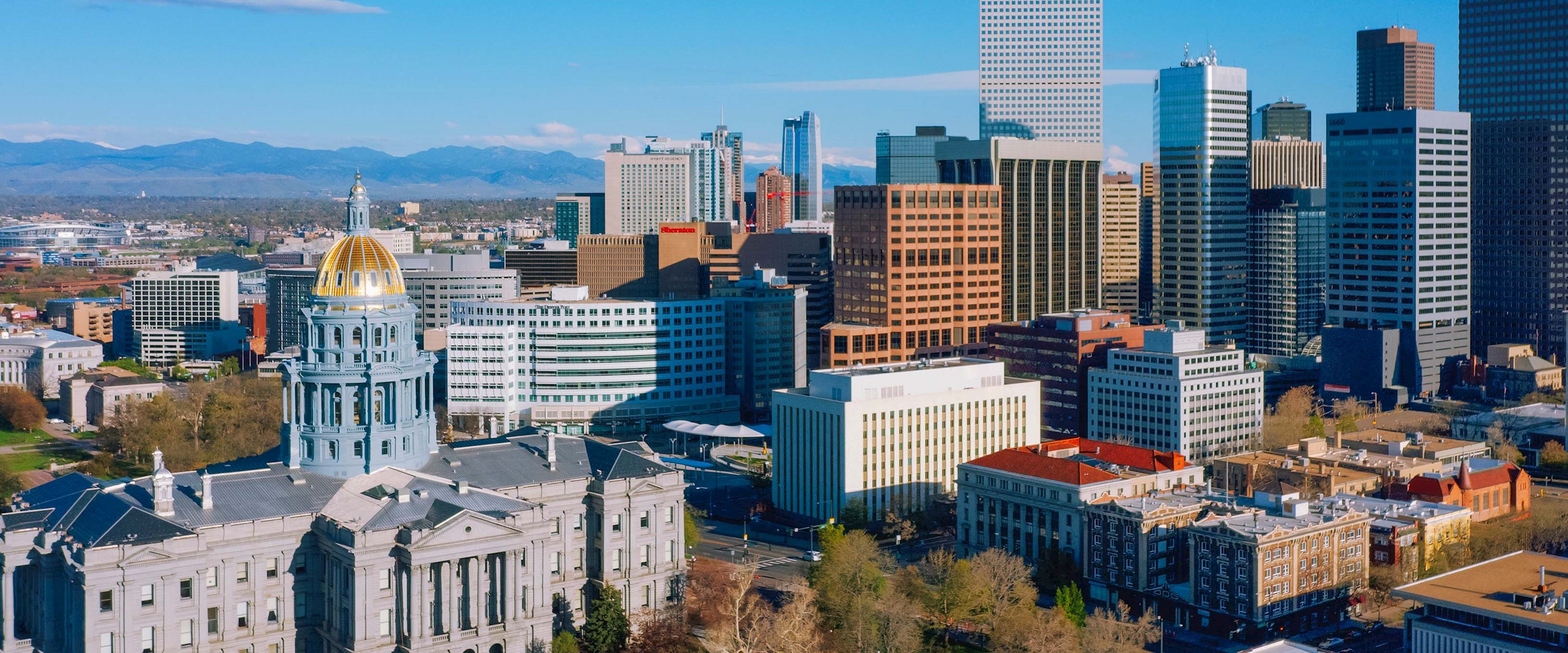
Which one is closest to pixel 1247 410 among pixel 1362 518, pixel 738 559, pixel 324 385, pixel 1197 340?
pixel 1197 340

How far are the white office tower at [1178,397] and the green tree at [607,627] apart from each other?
85235 mm

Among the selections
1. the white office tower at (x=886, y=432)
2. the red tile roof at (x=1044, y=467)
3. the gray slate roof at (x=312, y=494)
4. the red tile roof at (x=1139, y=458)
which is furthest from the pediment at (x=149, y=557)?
the red tile roof at (x=1139, y=458)

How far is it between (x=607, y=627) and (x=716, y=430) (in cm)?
8107

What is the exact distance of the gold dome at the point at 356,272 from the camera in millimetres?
113625

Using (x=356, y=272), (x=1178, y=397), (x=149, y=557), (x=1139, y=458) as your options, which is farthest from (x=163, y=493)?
(x=1178, y=397)

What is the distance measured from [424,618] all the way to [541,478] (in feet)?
53.1

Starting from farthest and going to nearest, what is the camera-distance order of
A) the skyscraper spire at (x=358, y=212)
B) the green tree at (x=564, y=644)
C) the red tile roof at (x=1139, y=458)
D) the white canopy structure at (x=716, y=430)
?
the white canopy structure at (x=716, y=430) → the red tile roof at (x=1139, y=458) → the skyscraper spire at (x=358, y=212) → the green tree at (x=564, y=644)

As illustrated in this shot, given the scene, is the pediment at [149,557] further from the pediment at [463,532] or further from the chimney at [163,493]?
the pediment at [463,532]

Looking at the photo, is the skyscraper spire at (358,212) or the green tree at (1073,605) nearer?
the green tree at (1073,605)

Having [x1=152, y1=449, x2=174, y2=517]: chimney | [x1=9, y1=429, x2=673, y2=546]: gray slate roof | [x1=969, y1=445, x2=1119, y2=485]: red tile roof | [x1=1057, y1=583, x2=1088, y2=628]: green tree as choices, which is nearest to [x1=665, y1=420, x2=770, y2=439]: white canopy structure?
[x1=969, y1=445, x2=1119, y2=485]: red tile roof

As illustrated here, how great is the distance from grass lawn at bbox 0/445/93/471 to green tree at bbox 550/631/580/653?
308 ft

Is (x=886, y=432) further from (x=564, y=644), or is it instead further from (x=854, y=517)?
(x=564, y=644)

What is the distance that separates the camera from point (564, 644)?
106 m

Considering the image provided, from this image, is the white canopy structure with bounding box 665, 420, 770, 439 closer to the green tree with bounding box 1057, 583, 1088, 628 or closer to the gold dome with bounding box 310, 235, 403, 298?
the green tree with bounding box 1057, 583, 1088, 628
